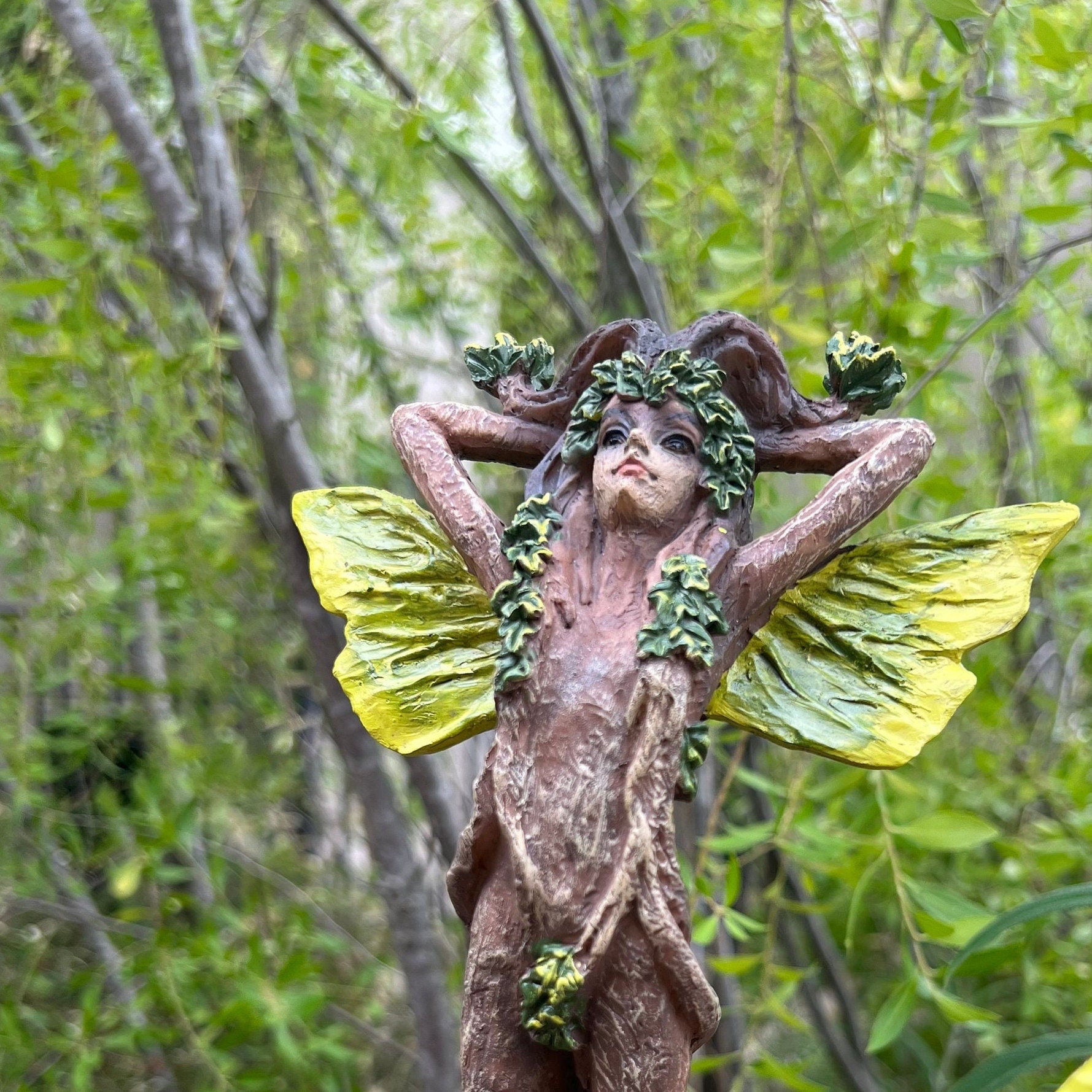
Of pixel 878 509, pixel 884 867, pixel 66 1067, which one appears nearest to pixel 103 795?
pixel 66 1067

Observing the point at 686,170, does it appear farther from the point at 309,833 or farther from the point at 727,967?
the point at 309,833

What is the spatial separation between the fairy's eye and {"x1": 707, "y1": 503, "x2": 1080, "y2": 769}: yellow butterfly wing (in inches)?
4.8

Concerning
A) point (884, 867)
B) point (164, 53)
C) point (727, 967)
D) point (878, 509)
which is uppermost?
point (164, 53)

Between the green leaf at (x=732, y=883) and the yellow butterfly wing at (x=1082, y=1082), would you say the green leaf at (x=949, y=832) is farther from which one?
the yellow butterfly wing at (x=1082, y=1082)

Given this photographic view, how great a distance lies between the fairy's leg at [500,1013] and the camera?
25.6 inches

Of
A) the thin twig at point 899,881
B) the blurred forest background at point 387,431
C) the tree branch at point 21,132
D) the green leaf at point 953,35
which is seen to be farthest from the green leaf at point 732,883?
the tree branch at point 21,132

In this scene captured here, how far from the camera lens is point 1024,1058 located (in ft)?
2.82

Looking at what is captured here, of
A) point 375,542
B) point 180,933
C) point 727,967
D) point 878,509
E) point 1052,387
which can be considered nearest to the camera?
point 878,509

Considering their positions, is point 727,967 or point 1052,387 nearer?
point 727,967

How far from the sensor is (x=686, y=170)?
124 centimetres

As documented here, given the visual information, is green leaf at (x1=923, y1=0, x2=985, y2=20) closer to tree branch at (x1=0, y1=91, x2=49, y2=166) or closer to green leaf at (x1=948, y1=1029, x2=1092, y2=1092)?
green leaf at (x1=948, y1=1029, x2=1092, y2=1092)

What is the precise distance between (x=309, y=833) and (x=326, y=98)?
1.20 metres

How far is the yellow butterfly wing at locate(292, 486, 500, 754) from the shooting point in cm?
78

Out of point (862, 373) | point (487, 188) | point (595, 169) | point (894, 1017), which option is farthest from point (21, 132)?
point (894, 1017)
